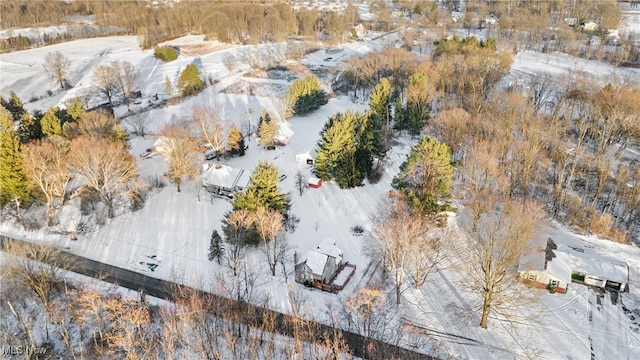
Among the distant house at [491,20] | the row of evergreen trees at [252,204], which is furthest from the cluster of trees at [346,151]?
the distant house at [491,20]

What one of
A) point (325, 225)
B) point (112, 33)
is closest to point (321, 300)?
point (325, 225)

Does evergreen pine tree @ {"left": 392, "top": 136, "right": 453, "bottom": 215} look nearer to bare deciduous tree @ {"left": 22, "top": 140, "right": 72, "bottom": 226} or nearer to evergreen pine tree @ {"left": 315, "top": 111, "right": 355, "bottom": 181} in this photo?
evergreen pine tree @ {"left": 315, "top": 111, "right": 355, "bottom": 181}

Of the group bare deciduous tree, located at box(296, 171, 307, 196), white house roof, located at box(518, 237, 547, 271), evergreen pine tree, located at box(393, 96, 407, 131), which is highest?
evergreen pine tree, located at box(393, 96, 407, 131)

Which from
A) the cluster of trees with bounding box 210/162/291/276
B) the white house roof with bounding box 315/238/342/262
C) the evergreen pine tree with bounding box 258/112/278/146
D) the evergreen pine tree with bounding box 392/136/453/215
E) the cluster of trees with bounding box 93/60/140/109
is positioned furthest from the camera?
the cluster of trees with bounding box 93/60/140/109

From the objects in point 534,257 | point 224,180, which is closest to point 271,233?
point 224,180

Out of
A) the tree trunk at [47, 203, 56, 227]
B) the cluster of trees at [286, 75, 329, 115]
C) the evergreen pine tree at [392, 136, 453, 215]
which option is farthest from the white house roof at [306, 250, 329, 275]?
the cluster of trees at [286, 75, 329, 115]

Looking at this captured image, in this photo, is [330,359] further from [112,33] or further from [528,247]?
[112,33]
